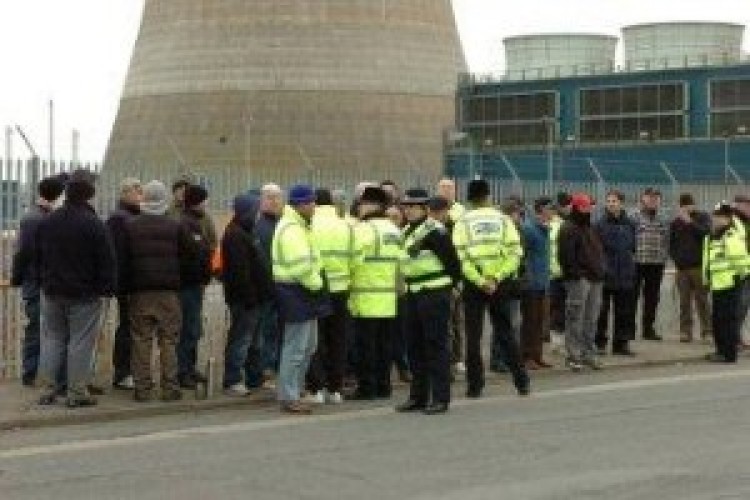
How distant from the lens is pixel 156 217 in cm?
1155

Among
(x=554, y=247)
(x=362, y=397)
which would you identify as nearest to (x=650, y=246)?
(x=554, y=247)

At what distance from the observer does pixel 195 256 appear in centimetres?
1181

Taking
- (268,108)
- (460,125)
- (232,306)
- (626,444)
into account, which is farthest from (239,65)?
(626,444)

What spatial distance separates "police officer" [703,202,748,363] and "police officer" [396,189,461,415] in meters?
4.86

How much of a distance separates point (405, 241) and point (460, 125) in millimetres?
50268

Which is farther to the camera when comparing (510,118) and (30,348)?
(510,118)

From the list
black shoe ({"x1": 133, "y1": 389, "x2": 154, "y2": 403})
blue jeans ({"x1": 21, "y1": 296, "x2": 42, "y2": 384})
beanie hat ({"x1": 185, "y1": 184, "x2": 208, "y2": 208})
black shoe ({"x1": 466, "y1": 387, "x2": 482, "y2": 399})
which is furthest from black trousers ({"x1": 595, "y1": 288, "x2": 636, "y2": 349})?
blue jeans ({"x1": 21, "y1": 296, "x2": 42, "y2": 384})

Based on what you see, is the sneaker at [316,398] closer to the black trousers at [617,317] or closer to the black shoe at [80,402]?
the black shoe at [80,402]

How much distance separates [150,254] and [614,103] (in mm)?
50157

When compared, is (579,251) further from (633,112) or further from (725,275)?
(633,112)

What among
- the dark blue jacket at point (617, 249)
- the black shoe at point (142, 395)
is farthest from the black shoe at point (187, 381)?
the dark blue jacket at point (617, 249)

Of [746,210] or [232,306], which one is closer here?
[232,306]

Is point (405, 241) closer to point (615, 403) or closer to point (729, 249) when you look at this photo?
point (615, 403)

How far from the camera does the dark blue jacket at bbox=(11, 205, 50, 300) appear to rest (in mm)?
11789
